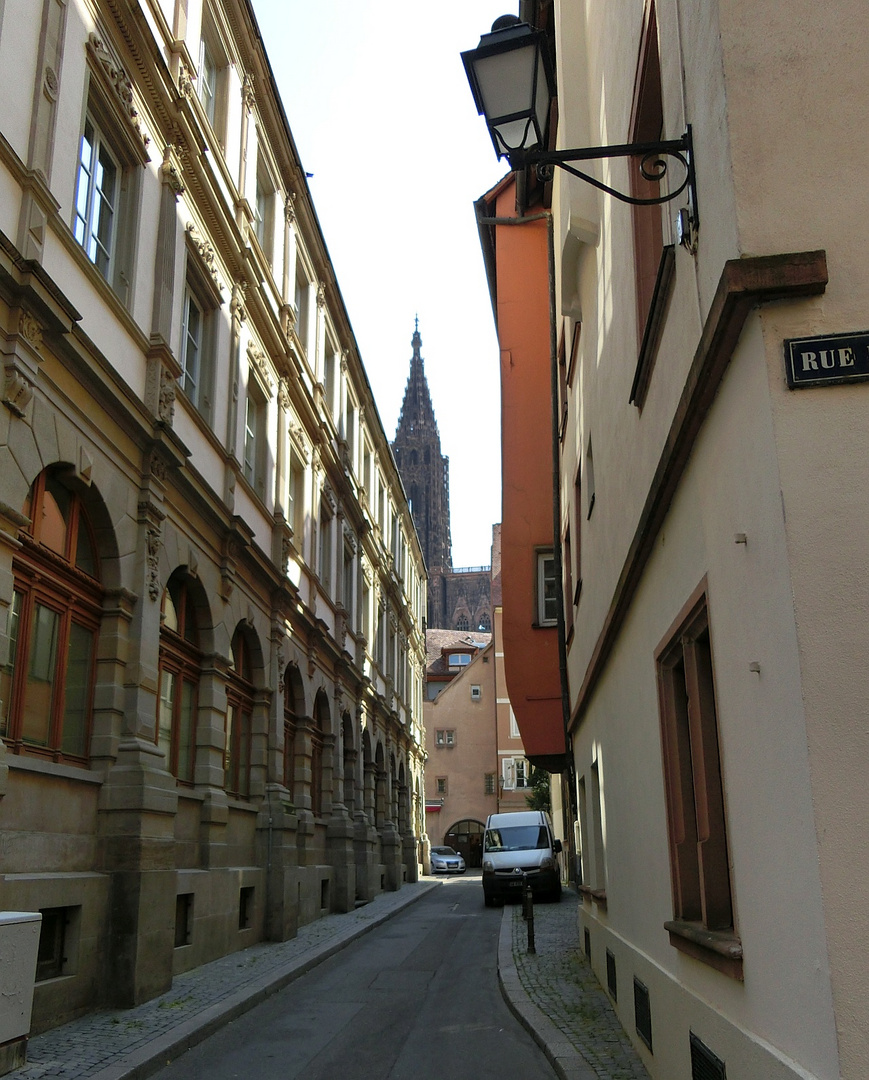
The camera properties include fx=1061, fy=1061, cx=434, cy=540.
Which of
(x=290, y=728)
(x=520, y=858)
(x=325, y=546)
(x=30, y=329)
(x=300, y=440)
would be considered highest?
(x=300, y=440)

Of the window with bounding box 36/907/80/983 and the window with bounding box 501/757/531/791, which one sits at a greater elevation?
the window with bounding box 501/757/531/791

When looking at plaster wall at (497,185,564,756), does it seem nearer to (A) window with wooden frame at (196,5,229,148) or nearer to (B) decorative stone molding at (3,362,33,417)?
(A) window with wooden frame at (196,5,229,148)

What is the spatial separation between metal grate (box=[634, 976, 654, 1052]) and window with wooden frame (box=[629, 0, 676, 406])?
3.99 metres

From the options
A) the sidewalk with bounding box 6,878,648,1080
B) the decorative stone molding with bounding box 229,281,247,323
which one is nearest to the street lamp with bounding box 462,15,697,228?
the sidewalk with bounding box 6,878,648,1080

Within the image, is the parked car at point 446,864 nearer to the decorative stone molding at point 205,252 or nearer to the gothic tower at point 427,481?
the decorative stone molding at point 205,252

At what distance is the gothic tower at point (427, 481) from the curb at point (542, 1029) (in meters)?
121

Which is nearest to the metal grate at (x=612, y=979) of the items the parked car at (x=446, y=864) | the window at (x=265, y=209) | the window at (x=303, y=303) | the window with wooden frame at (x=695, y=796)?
the window with wooden frame at (x=695, y=796)

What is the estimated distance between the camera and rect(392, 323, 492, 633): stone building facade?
13225 cm

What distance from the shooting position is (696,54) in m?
4.89

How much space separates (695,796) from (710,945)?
1271 mm

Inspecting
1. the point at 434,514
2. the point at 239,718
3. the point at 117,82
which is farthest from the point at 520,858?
the point at 434,514

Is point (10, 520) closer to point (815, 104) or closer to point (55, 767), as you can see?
point (55, 767)

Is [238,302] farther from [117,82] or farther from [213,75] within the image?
[117,82]

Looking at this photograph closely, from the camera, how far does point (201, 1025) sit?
909cm
